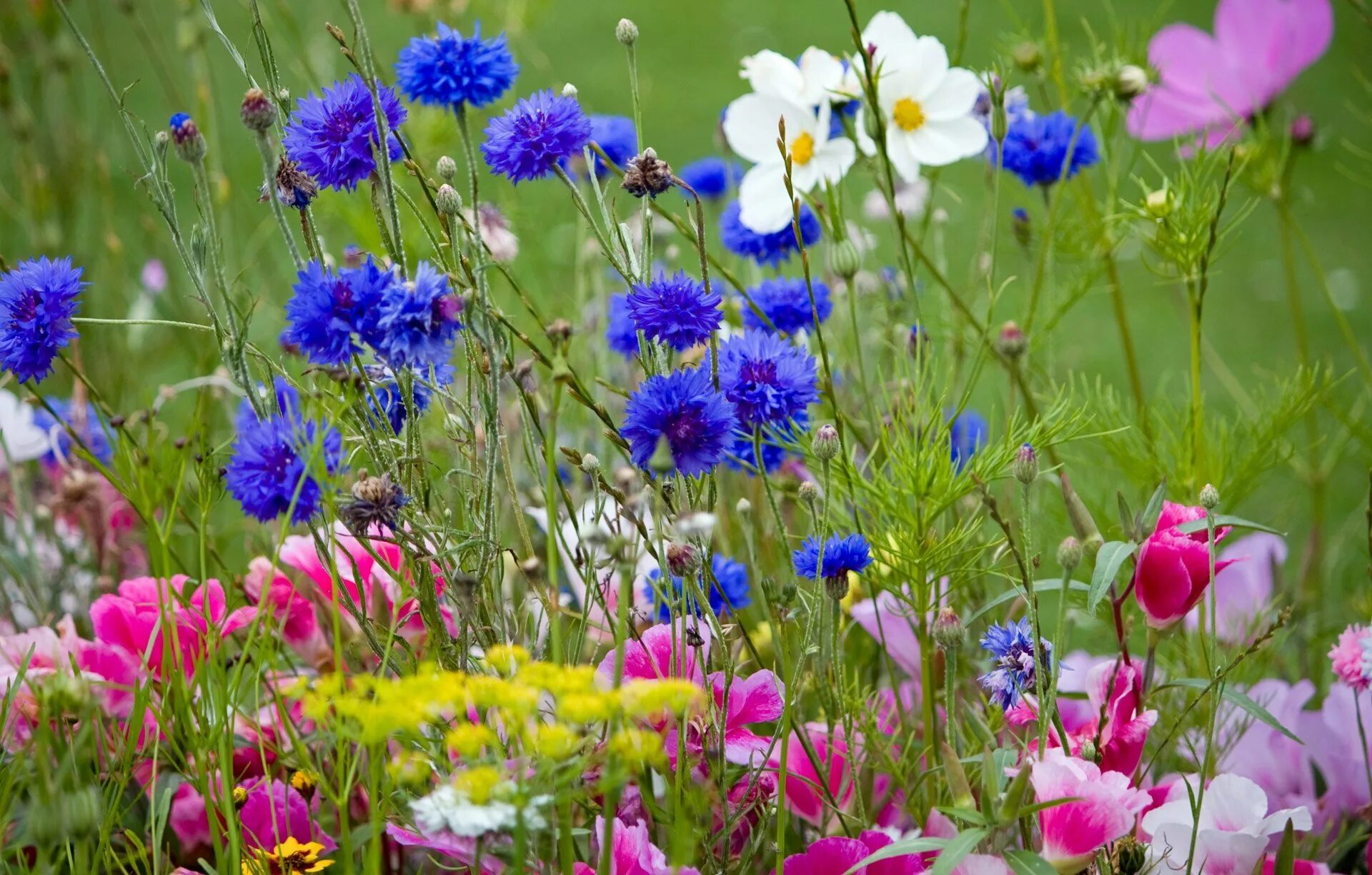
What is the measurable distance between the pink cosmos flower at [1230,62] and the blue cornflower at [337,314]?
50 centimetres

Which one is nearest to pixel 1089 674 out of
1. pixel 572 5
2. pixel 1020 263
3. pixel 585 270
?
pixel 585 270

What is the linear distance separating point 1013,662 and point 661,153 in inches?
53.0

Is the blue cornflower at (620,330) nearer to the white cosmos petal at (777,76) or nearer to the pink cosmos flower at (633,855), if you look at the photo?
the white cosmos petal at (777,76)

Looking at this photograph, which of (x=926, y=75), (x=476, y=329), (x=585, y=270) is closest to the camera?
(x=476, y=329)

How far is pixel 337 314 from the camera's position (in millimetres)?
387

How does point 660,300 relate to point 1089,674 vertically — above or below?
above

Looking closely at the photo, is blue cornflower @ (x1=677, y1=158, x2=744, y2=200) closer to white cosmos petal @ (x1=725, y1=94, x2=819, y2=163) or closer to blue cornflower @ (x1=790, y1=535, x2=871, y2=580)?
white cosmos petal @ (x1=725, y1=94, x2=819, y2=163)

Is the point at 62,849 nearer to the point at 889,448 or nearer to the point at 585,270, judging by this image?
the point at 889,448

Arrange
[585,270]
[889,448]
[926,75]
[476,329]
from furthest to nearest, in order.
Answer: [585,270]
[926,75]
[889,448]
[476,329]

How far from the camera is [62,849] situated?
1.65 feet

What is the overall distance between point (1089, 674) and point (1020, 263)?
1.06 m

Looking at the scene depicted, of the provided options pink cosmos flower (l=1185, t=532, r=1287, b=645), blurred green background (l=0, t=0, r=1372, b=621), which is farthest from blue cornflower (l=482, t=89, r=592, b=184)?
pink cosmos flower (l=1185, t=532, r=1287, b=645)

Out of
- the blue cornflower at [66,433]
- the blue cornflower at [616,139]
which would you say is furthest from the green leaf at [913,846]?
the blue cornflower at [66,433]

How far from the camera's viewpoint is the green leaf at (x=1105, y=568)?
416mm
